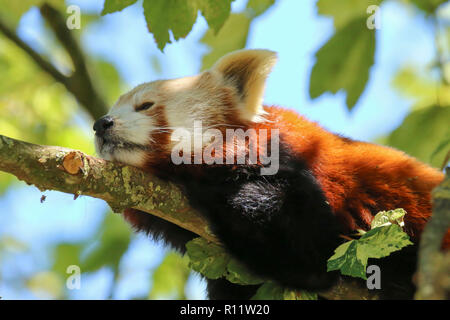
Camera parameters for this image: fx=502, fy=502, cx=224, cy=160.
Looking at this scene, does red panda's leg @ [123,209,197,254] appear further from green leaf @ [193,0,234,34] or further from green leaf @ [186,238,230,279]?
green leaf @ [193,0,234,34]

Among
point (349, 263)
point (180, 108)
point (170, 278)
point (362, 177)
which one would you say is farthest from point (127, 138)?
point (170, 278)

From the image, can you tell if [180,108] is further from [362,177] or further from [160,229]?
[362,177]

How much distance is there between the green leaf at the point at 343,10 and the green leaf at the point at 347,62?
0.06 m

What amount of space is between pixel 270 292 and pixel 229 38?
2218 mm

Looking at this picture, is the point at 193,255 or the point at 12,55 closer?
the point at 193,255

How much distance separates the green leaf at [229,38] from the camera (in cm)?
416

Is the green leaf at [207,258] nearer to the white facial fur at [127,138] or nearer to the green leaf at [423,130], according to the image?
the white facial fur at [127,138]

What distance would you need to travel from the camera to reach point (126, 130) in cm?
352

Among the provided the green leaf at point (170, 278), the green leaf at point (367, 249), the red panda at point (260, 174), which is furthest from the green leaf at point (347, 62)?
the green leaf at point (170, 278)

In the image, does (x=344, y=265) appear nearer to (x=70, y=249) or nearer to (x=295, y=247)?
(x=295, y=247)

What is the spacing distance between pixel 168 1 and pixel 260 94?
52.4 inches

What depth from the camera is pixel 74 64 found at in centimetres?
588

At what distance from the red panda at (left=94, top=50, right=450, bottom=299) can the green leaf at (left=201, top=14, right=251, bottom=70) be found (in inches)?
7.3

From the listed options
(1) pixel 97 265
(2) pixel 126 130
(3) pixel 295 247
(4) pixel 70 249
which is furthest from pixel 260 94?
(4) pixel 70 249
